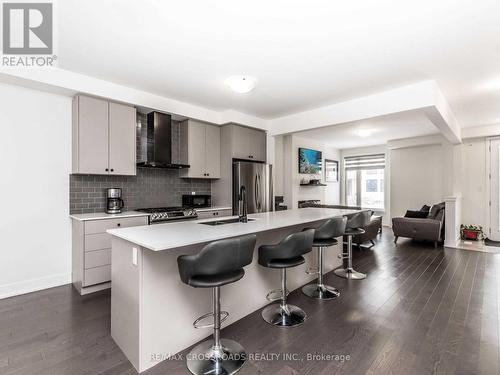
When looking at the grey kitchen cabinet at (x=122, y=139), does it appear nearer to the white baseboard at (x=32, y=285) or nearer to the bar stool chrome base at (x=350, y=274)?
the white baseboard at (x=32, y=285)

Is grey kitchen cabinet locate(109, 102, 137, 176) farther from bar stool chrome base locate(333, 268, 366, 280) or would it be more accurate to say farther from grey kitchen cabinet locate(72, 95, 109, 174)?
bar stool chrome base locate(333, 268, 366, 280)

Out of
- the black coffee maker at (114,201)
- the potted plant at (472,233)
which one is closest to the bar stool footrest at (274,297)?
the black coffee maker at (114,201)

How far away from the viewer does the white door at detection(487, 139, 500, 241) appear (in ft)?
20.1

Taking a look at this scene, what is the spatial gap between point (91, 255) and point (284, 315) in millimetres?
2365

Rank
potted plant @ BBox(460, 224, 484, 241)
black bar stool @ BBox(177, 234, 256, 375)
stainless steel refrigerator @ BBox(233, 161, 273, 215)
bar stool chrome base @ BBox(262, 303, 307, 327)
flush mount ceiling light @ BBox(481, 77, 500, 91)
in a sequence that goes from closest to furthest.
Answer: black bar stool @ BBox(177, 234, 256, 375) < bar stool chrome base @ BBox(262, 303, 307, 327) < flush mount ceiling light @ BBox(481, 77, 500, 91) < stainless steel refrigerator @ BBox(233, 161, 273, 215) < potted plant @ BBox(460, 224, 484, 241)

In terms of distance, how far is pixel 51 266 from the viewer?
3.38 m

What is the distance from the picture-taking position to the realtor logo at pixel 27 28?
2.15 metres

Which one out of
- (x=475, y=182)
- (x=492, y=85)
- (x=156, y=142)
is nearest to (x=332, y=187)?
(x=475, y=182)

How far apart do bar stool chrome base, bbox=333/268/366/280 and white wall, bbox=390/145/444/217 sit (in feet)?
16.2

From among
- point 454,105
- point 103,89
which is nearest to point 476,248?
point 454,105

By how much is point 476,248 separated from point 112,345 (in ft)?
21.6

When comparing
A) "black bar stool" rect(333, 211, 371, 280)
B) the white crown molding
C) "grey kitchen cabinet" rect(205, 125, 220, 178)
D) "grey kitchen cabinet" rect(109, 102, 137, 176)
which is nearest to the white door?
the white crown molding

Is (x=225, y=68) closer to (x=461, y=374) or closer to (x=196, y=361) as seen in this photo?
(x=196, y=361)

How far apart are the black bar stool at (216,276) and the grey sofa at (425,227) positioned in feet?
16.6
